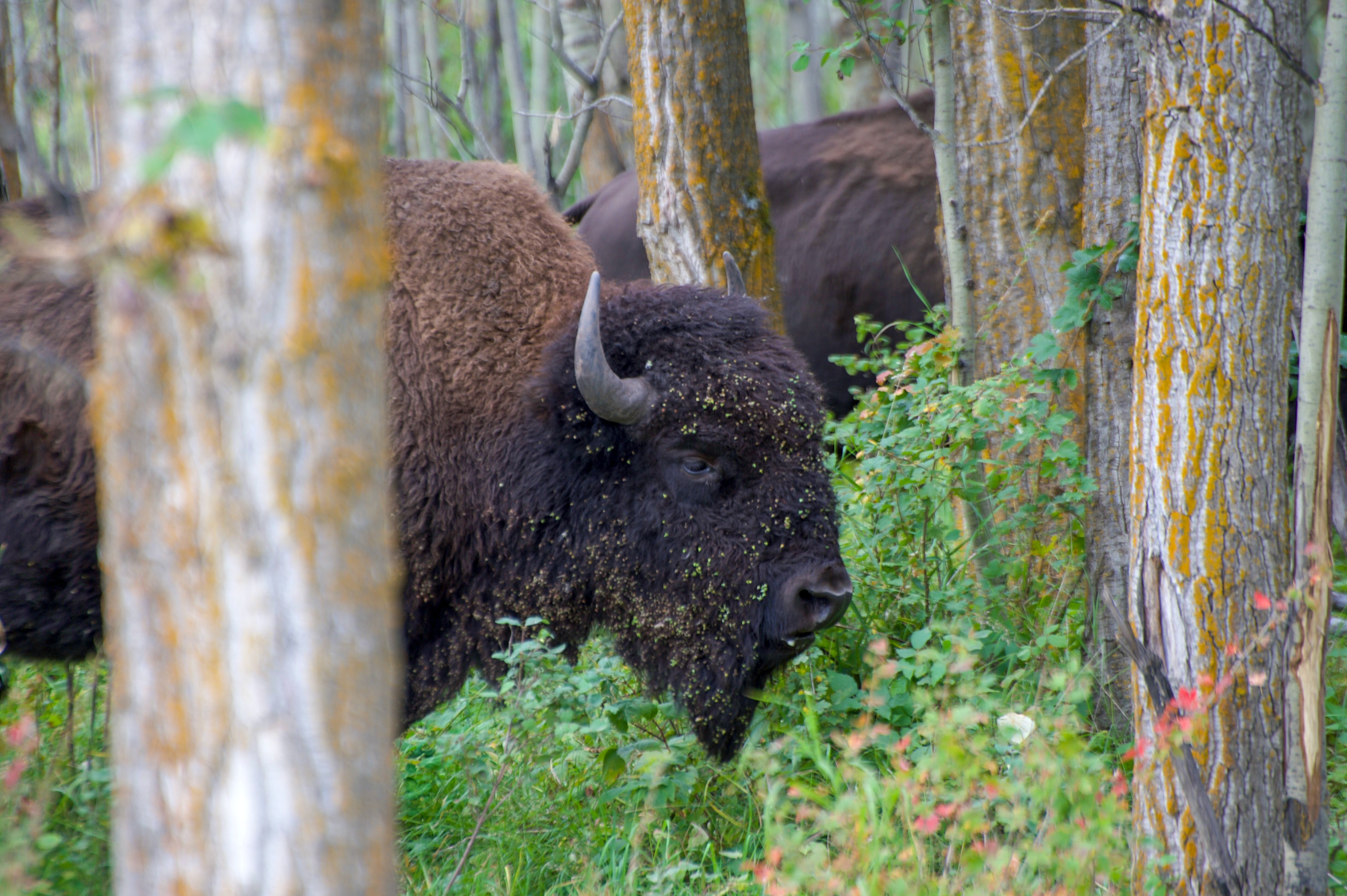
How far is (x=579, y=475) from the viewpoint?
3.79 metres

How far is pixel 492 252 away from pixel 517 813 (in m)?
1.94

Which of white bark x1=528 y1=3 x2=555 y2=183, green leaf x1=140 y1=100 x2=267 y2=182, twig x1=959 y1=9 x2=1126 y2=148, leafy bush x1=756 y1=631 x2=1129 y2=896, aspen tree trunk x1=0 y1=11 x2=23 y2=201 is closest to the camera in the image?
green leaf x1=140 y1=100 x2=267 y2=182

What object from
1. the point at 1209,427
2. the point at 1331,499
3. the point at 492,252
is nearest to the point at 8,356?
the point at 492,252

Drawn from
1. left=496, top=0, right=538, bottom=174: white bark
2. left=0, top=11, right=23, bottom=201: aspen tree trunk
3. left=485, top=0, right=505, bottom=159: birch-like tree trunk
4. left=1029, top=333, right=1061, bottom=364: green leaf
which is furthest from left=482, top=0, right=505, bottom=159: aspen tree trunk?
left=1029, top=333, right=1061, bottom=364: green leaf

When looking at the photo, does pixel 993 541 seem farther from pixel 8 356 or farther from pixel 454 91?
pixel 454 91

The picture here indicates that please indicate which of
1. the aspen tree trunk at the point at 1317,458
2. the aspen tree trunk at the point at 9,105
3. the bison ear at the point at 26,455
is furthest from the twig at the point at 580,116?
the aspen tree trunk at the point at 1317,458

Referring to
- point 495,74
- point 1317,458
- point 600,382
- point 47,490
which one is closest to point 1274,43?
point 1317,458

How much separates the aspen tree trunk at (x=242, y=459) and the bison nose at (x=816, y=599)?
2.42 m

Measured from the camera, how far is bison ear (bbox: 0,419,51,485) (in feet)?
11.4

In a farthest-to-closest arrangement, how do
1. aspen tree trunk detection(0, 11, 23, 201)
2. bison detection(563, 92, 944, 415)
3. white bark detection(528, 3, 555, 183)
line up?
1. white bark detection(528, 3, 555, 183)
2. bison detection(563, 92, 944, 415)
3. aspen tree trunk detection(0, 11, 23, 201)

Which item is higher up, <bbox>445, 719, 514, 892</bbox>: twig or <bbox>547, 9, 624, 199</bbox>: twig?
<bbox>547, 9, 624, 199</bbox>: twig

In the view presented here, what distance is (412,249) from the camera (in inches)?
152

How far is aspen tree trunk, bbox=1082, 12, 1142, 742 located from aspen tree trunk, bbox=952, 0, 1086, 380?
1.34 ft

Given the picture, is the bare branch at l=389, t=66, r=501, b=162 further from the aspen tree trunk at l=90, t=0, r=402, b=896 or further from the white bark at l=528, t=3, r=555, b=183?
the aspen tree trunk at l=90, t=0, r=402, b=896
